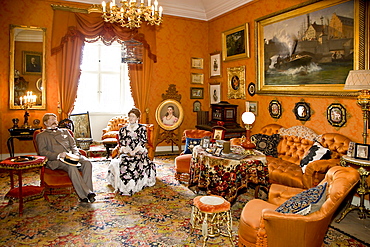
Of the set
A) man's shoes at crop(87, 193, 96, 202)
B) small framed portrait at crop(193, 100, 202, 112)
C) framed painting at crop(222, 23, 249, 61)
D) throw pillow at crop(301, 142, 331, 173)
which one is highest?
framed painting at crop(222, 23, 249, 61)

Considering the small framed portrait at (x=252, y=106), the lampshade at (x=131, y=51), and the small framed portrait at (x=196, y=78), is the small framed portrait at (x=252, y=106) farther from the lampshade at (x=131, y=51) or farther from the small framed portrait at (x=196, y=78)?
the lampshade at (x=131, y=51)

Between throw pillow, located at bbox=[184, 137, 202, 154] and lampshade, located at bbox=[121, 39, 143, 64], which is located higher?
lampshade, located at bbox=[121, 39, 143, 64]

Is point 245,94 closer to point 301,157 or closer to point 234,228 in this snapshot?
point 301,157

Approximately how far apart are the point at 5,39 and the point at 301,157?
7.42m

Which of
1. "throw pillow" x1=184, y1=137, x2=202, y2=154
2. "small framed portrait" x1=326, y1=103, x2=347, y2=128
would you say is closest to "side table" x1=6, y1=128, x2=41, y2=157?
"throw pillow" x1=184, y1=137, x2=202, y2=154

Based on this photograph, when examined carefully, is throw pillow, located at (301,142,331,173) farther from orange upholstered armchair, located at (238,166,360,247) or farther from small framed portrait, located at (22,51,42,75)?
small framed portrait, located at (22,51,42,75)

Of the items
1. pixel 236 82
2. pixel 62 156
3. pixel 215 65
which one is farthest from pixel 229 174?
pixel 215 65

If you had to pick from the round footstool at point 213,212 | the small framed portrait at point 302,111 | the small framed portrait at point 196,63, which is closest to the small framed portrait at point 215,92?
the small framed portrait at point 196,63

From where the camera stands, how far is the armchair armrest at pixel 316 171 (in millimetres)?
4590

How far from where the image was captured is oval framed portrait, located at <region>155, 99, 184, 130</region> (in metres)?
8.88

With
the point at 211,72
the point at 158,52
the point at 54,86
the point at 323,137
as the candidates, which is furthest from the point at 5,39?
the point at 323,137

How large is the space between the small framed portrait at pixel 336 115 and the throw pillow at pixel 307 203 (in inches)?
120

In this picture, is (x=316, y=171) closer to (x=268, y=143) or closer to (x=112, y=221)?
(x=268, y=143)

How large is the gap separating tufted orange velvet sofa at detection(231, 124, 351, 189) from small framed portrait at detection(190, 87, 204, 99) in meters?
3.57
